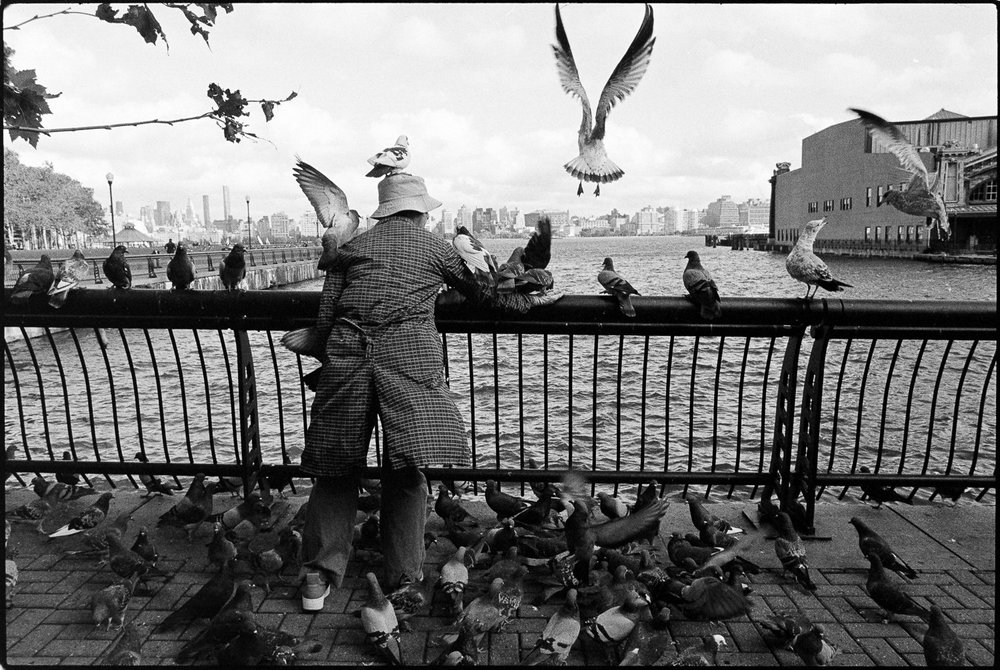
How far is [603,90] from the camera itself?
558 cm

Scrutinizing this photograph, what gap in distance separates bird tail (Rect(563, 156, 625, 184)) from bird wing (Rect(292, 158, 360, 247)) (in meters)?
2.37

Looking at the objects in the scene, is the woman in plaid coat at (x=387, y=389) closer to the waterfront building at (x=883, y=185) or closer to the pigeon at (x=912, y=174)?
the pigeon at (x=912, y=174)

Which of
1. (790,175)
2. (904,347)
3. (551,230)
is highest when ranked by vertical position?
(790,175)

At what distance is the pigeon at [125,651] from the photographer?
316cm

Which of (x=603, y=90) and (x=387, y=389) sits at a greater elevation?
(x=603, y=90)

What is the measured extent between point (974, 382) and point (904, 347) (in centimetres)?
1041

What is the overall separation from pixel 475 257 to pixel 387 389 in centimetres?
97

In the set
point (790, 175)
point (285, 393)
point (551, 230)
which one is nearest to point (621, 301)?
point (551, 230)

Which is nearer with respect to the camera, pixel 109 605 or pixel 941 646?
pixel 941 646

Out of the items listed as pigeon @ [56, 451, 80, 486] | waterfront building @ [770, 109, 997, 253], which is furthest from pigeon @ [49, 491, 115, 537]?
waterfront building @ [770, 109, 997, 253]

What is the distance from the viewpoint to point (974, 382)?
64.1 ft

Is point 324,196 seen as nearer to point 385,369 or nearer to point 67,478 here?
point 385,369

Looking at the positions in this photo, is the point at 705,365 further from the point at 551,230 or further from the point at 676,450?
the point at 551,230

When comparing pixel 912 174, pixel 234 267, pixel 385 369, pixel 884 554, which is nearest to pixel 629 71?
pixel 385 369
